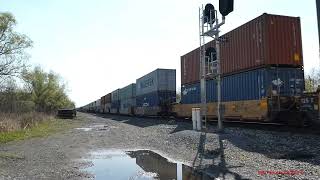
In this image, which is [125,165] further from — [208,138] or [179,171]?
[208,138]

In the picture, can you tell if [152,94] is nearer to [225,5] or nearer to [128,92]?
[128,92]

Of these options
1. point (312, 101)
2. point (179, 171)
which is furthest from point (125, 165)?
point (312, 101)

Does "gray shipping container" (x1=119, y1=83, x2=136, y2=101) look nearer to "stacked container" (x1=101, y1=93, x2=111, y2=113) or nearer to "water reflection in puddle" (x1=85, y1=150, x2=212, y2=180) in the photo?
"stacked container" (x1=101, y1=93, x2=111, y2=113)

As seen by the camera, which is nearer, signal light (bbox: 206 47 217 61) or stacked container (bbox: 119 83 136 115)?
signal light (bbox: 206 47 217 61)

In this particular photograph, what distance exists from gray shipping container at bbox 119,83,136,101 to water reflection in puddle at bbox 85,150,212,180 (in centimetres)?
3781

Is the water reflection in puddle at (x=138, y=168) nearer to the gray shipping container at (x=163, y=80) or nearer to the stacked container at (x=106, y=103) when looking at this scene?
the gray shipping container at (x=163, y=80)

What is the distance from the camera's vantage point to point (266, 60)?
724 inches

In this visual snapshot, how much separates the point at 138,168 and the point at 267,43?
10.9 m

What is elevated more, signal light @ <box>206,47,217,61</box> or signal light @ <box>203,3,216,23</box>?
signal light @ <box>203,3,216,23</box>

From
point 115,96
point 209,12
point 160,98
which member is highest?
point 209,12

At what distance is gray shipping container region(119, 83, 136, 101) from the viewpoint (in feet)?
168

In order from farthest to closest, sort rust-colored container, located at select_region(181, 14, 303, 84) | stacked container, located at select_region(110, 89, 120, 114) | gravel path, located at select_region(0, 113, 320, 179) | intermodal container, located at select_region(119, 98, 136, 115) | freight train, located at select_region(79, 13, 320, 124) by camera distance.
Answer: stacked container, located at select_region(110, 89, 120, 114) → intermodal container, located at select_region(119, 98, 136, 115) → rust-colored container, located at select_region(181, 14, 303, 84) → freight train, located at select_region(79, 13, 320, 124) → gravel path, located at select_region(0, 113, 320, 179)

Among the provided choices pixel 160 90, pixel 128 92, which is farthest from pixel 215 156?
pixel 128 92

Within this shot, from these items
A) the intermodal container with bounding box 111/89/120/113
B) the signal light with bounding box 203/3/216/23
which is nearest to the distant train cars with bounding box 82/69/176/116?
the intermodal container with bounding box 111/89/120/113
